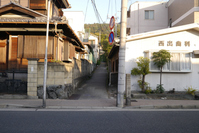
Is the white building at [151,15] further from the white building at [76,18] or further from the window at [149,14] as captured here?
the white building at [76,18]

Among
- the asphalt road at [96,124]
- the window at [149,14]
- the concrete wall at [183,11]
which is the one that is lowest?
the asphalt road at [96,124]

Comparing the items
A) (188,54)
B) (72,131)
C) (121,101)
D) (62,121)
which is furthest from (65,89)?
(188,54)

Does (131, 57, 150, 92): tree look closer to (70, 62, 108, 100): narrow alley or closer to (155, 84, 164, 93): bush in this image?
(155, 84, 164, 93): bush

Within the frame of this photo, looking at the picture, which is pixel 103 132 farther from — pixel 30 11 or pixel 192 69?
pixel 30 11

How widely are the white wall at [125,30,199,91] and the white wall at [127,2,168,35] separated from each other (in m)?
10.5

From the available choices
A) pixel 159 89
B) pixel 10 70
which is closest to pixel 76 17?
pixel 10 70

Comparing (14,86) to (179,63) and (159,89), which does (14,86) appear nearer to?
(159,89)

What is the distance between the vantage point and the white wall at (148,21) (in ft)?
73.1

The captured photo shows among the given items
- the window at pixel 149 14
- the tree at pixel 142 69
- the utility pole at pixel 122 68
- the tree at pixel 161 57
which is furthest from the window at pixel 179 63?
the window at pixel 149 14

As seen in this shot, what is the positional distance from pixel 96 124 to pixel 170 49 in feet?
29.4

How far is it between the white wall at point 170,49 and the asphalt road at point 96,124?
17.9ft

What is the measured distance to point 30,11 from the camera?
41.2ft

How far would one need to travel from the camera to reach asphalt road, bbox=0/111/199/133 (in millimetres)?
5252

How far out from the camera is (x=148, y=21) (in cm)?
2269
